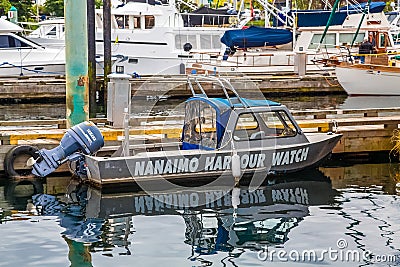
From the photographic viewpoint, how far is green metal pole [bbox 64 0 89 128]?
650 inches

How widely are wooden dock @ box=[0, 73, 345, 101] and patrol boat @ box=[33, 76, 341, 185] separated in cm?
1117

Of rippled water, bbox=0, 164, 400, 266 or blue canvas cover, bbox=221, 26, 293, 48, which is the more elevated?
blue canvas cover, bbox=221, 26, 293, 48

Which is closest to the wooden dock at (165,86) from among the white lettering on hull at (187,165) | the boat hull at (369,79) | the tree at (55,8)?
the boat hull at (369,79)

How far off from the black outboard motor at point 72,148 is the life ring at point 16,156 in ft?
1.81

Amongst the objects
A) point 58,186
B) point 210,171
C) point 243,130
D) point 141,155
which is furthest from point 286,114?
point 58,186

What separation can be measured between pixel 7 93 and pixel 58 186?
14253mm

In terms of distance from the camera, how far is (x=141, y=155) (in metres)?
14.8

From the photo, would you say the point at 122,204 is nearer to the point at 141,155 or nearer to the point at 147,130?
the point at 141,155

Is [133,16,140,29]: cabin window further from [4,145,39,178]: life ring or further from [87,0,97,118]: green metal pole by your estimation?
[4,145,39,178]: life ring

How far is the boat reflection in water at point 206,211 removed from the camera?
11.9 metres

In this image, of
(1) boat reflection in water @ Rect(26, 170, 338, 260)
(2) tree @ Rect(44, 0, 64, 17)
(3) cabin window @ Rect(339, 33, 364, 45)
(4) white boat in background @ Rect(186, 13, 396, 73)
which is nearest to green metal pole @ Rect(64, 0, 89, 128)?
(1) boat reflection in water @ Rect(26, 170, 338, 260)

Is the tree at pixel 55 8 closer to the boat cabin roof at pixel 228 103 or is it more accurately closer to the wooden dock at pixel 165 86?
the wooden dock at pixel 165 86

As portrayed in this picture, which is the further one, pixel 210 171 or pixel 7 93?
pixel 7 93

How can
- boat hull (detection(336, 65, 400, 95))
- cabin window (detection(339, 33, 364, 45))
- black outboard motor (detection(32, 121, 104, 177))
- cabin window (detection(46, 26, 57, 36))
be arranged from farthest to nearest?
cabin window (detection(46, 26, 57, 36))
cabin window (detection(339, 33, 364, 45))
boat hull (detection(336, 65, 400, 95))
black outboard motor (detection(32, 121, 104, 177))
